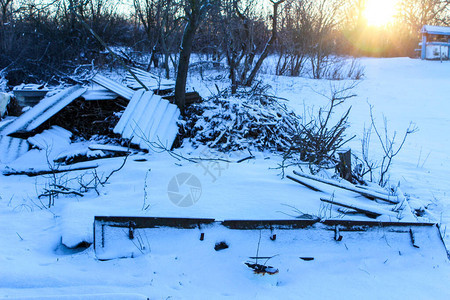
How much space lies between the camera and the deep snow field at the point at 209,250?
274cm

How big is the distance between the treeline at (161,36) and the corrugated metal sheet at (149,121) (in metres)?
4.35

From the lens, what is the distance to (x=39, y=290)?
8.34 feet

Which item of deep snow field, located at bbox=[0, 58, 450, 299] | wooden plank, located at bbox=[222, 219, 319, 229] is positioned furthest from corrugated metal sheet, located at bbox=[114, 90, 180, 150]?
wooden plank, located at bbox=[222, 219, 319, 229]

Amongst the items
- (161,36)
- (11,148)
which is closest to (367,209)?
(11,148)

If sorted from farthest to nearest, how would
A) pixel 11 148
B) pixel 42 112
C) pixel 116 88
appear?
pixel 116 88 → pixel 42 112 → pixel 11 148

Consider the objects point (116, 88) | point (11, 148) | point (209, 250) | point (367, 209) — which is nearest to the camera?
point (209, 250)

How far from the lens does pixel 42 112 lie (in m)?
6.82

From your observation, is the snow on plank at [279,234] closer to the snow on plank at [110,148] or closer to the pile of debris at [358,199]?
the pile of debris at [358,199]

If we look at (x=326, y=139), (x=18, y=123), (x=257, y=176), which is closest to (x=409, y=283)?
(x=257, y=176)

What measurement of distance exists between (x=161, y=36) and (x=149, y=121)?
5623 mm

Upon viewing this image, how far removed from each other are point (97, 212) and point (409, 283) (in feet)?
9.06

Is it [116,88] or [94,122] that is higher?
[116,88]

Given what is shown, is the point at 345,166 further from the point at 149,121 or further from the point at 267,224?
the point at 149,121

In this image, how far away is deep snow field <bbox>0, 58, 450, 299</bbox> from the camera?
2736mm
